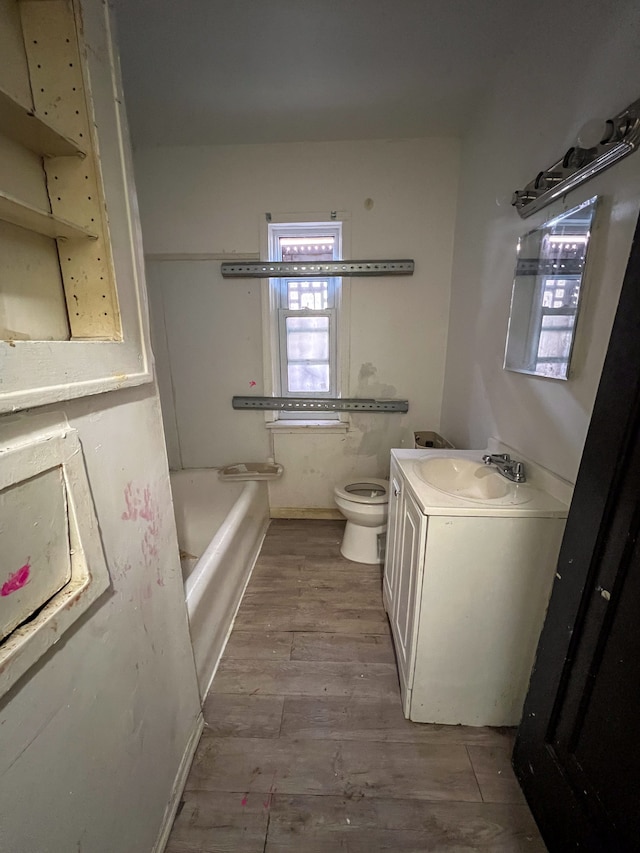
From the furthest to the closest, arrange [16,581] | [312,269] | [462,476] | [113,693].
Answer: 1. [312,269]
2. [462,476]
3. [113,693]
4. [16,581]

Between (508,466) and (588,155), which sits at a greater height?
(588,155)

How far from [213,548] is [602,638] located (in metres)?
1.40

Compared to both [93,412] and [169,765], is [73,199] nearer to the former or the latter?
[93,412]

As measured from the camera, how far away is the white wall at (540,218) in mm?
883

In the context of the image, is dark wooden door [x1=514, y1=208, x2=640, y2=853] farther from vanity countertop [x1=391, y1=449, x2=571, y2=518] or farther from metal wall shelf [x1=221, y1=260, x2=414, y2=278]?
metal wall shelf [x1=221, y1=260, x2=414, y2=278]

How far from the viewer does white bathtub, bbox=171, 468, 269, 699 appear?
4.18 feet

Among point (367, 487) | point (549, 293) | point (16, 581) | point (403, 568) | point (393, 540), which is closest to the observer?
point (16, 581)

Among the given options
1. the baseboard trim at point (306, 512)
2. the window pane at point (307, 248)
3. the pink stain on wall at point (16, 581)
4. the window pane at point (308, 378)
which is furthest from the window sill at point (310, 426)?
the pink stain on wall at point (16, 581)

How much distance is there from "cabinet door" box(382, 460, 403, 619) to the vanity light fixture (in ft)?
3.69

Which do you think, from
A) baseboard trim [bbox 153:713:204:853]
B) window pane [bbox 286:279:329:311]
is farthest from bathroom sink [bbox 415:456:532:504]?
window pane [bbox 286:279:329:311]

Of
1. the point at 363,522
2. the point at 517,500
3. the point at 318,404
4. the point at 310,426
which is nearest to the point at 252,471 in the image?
the point at 310,426

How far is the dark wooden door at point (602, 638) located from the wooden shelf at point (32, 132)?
1.13m

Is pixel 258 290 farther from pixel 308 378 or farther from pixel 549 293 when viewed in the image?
pixel 549 293

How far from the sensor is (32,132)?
58 centimetres
